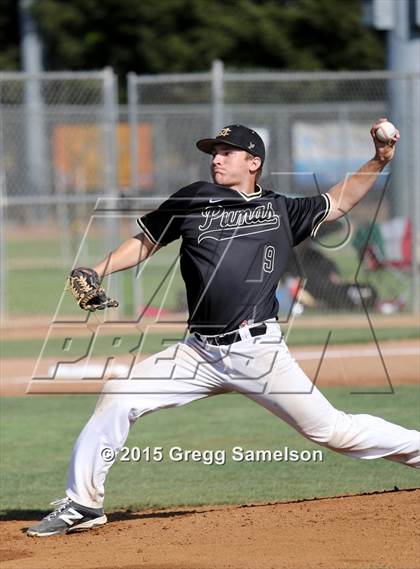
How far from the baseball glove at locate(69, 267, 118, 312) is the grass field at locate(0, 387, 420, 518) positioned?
1.89 meters

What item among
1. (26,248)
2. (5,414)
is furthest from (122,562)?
(26,248)

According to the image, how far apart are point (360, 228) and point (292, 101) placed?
17615 mm

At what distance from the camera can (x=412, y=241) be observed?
50.1 ft

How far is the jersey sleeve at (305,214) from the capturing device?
20.2 ft

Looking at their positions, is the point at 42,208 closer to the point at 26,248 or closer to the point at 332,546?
the point at 26,248

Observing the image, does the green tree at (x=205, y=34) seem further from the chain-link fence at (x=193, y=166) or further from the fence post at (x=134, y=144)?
the fence post at (x=134, y=144)

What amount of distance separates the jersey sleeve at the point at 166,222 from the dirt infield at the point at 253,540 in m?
1.58

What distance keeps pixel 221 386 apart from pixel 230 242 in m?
0.78

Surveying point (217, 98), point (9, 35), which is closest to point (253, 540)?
point (217, 98)

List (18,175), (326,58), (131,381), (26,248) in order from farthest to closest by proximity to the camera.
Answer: (326,58) → (18,175) → (26,248) → (131,381)

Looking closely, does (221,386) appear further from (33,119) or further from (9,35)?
(9,35)

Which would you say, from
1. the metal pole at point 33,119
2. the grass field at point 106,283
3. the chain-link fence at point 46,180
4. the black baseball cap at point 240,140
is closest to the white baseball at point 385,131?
the black baseball cap at point 240,140

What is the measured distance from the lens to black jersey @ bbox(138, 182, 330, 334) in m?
5.91

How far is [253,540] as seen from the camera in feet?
18.5
